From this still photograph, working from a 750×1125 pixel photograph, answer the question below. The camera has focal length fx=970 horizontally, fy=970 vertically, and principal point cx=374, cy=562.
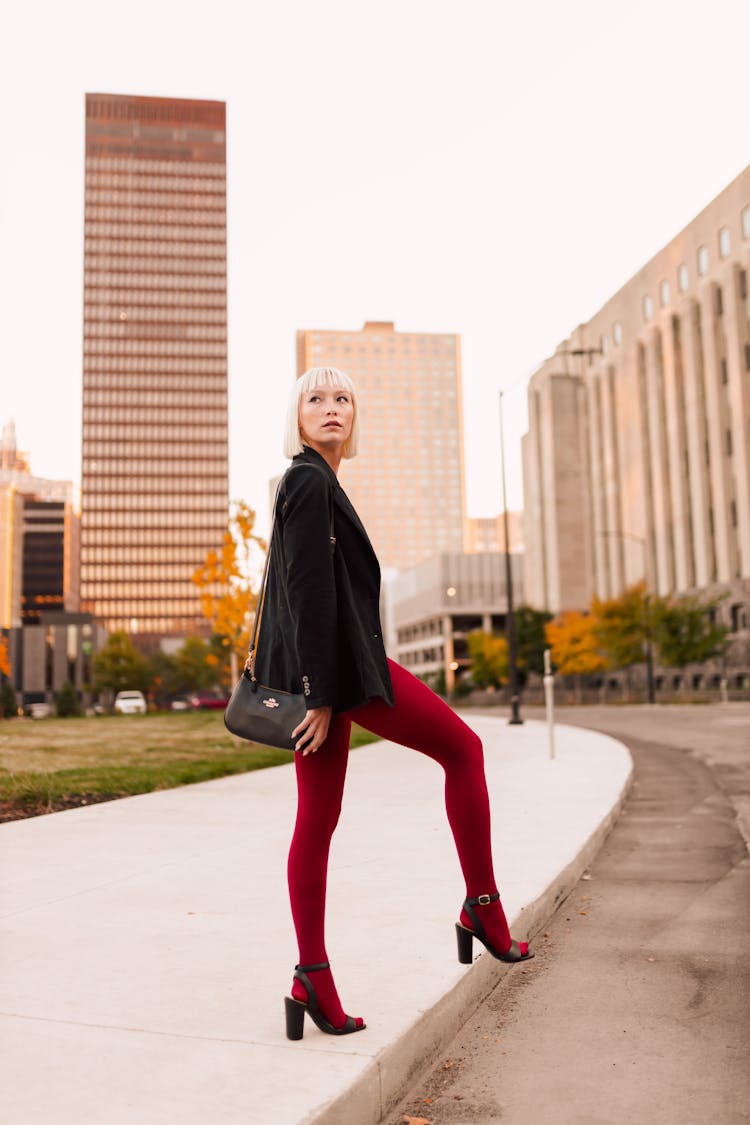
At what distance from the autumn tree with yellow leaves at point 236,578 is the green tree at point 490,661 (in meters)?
57.8

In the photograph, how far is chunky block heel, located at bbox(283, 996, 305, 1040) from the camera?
2904mm

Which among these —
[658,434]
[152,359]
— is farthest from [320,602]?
[152,359]

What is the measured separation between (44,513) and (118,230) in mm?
50885

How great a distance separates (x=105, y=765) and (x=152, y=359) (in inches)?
6006

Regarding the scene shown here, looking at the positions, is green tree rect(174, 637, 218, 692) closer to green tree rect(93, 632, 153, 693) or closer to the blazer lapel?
green tree rect(93, 632, 153, 693)

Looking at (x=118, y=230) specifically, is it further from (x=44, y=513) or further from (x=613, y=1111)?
(x=613, y=1111)

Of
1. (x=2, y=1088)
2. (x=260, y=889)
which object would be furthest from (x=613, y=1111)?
(x=260, y=889)

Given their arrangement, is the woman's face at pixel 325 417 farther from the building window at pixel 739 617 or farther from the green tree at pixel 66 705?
the building window at pixel 739 617

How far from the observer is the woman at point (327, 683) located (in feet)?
9.24

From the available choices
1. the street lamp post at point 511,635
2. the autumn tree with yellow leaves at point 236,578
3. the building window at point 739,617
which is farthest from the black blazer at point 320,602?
the building window at point 739,617

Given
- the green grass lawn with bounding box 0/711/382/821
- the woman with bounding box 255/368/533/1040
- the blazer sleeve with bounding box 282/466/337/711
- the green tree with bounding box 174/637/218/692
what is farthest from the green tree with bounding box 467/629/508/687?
the blazer sleeve with bounding box 282/466/337/711

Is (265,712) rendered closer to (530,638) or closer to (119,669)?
(530,638)

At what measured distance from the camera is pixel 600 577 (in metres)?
80.9

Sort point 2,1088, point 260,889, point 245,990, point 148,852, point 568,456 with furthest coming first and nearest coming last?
point 568,456 → point 148,852 → point 260,889 → point 245,990 → point 2,1088
